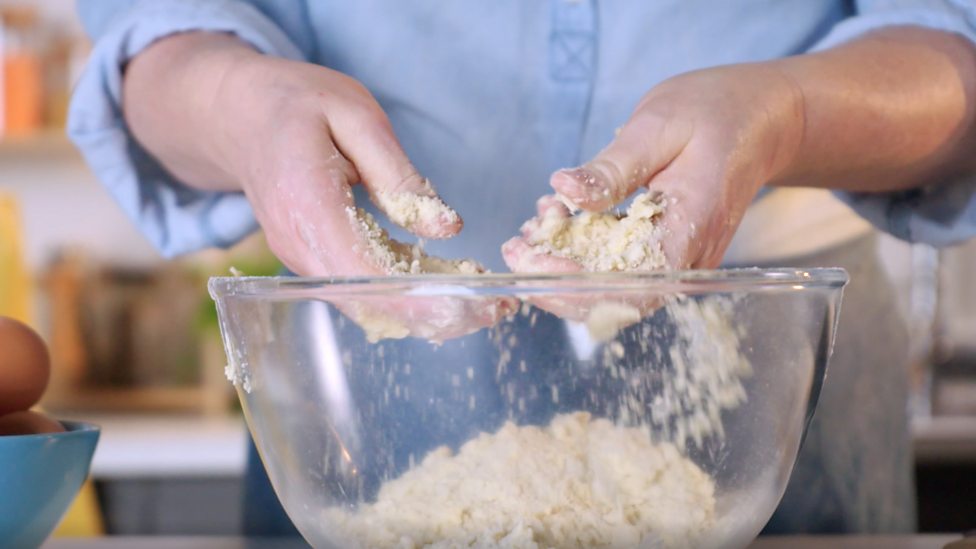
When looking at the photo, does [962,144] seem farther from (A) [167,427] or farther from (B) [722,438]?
(A) [167,427]

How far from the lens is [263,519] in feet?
3.12

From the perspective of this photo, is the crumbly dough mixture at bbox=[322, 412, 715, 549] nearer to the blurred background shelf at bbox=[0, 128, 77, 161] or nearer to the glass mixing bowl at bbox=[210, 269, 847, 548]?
the glass mixing bowl at bbox=[210, 269, 847, 548]

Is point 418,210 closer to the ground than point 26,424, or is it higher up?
higher up

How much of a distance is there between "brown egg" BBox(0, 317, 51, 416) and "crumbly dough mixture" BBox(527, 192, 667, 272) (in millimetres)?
289

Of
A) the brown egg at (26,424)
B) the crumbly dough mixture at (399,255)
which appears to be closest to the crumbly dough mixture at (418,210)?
the crumbly dough mixture at (399,255)

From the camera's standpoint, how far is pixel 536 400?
462 millimetres

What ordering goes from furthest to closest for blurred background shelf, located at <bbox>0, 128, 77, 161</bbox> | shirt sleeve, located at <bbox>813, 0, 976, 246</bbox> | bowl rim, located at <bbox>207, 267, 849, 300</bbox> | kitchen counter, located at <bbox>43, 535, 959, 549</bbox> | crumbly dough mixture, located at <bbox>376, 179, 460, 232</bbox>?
1. blurred background shelf, located at <bbox>0, 128, 77, 161</bbox>
2. shirt sleeve, located at <bbox>813, 0, 976, 246</bbox>
3. kitchen counter, located at <bbox>43, 535, 959, 549</bbox>
4. crumbly dough mixture, located at <bbox>376, 179, 460, 232</bbox>
5. bowl rim, located at <bbox>207, 267, 849, 300</bbox>

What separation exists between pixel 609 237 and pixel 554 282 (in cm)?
11

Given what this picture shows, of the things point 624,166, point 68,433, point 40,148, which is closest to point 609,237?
point 624,166

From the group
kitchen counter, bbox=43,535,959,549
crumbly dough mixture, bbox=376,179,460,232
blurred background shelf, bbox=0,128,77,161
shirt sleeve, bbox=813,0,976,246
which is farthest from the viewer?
blurred background shelf, bbox=0,128,77,161

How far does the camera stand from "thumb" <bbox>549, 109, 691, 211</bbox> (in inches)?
20.1

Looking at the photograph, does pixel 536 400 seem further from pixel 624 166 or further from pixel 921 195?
pixel 921 195

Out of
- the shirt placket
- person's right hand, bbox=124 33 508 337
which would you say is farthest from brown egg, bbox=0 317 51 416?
the shirt placket

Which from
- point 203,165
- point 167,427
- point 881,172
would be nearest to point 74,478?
point 203,165
